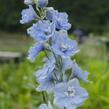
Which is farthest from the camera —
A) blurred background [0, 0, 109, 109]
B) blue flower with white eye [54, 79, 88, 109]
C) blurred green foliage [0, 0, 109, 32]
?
blurred green foliage [0, 0, 109, 32]

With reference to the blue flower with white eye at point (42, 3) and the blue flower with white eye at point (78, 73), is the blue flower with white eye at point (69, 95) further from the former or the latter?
the blue flower with white eye at point (42, 3)

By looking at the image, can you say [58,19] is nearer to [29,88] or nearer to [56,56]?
[56,56]

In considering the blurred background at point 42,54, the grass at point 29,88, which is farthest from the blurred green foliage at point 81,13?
the grass at point 29,88

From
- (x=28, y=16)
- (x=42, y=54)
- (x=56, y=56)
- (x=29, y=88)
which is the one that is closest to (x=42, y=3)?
(x=28, y=16)

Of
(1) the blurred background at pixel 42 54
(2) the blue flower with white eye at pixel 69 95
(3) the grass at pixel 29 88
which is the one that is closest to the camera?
(2) the blue flower with white eye at pixel 69 95

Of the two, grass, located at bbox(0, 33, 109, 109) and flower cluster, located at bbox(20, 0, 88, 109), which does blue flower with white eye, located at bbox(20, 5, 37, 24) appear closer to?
flower cluster, located at bbox(20, 0, 88, 109)

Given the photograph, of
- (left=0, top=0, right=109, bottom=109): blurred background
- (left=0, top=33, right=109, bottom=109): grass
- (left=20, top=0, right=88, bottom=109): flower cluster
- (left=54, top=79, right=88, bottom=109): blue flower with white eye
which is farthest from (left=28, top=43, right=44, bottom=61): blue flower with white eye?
(left=0, top=33, right=109, bottom=109): grass

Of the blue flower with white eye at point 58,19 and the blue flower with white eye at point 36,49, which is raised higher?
the blue flower with white eye at point 58,19

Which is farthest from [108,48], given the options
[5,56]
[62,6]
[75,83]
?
[75,83]
